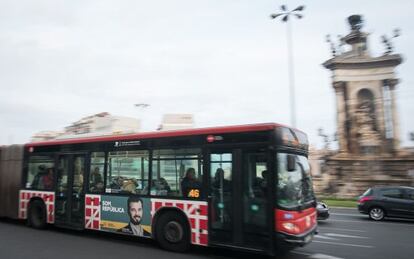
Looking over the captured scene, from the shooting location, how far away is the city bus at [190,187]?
8039mm

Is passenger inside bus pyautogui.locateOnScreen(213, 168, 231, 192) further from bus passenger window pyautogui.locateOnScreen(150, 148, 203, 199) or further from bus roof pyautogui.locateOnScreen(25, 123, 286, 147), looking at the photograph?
bus roof pyautogui.locateOnScreen(25, 123, 286, 147)

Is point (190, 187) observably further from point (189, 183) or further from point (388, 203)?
point (388, 203)

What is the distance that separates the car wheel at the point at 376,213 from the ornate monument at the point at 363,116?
1813 centimetres

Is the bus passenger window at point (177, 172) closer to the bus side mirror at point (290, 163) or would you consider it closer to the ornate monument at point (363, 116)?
the bus side mirror at point (290, 163)

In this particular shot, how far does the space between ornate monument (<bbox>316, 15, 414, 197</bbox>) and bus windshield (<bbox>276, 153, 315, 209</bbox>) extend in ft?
91.1

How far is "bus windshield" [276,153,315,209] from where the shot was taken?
7.95 m

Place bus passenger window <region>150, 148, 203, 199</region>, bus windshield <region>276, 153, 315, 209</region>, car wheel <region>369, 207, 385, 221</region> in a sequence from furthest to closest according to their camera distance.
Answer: car wheel <region>369, 207, 385, 221</region> < bus passenger window <region>150, 148, 203, 199</region> < bus windshield <region>276, 153, 315, 209</region>

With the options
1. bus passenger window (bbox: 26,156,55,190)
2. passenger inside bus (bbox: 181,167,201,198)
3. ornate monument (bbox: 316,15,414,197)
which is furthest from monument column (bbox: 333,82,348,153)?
passenger inside bus (bbox: 181,167,201,198)

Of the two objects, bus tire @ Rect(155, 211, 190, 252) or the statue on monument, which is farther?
the statue on monument

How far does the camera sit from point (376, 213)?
17.0 metres

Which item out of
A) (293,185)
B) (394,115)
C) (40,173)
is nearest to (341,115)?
(394,115)

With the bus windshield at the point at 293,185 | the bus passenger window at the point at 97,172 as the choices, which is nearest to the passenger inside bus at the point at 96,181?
the bus passenger window at the point at 97,172

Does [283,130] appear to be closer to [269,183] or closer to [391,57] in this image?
[269,183]

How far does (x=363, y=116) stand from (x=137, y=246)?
34451mm
